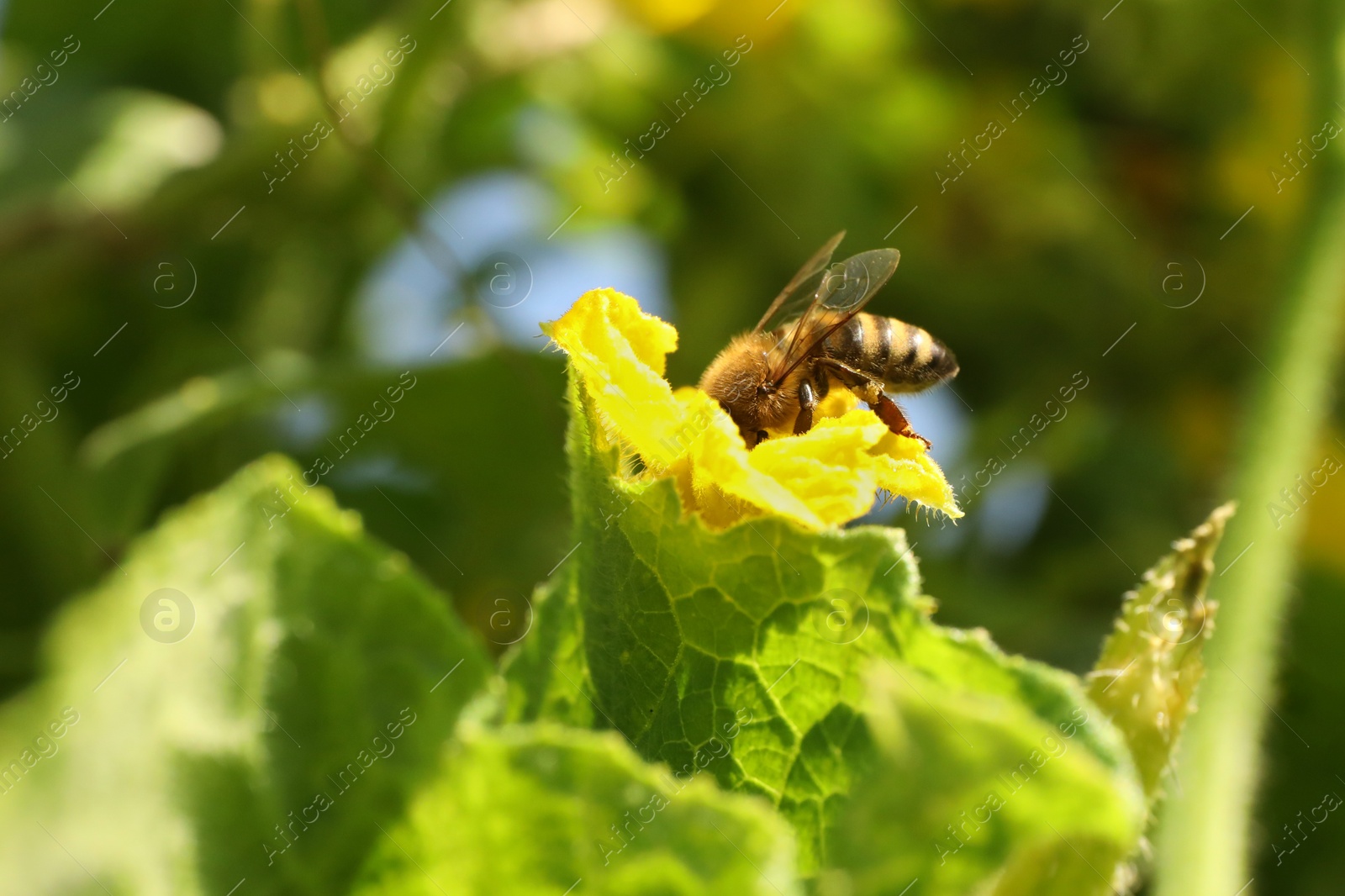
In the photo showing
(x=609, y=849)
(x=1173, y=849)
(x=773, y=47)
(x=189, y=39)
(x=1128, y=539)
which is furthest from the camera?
(x=773, y=47)

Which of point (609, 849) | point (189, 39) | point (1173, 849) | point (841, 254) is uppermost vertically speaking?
point (189, 39)

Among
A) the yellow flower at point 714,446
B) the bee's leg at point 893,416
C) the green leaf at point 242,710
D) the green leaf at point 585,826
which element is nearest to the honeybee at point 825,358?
the bee's leg at point 893,416

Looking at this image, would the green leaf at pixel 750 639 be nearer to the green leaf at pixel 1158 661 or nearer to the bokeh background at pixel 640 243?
the green leaf at pixel 1158 661

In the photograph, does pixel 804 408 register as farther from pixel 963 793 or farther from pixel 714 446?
pixel 963 793

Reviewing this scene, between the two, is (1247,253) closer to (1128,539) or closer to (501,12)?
(1128,539)

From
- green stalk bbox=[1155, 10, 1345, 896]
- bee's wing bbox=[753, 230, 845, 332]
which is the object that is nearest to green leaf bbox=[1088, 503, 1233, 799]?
green stalk bbox=[1155, 10, 1345, 896]

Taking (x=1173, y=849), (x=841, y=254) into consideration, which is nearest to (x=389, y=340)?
(x=841, y=254)

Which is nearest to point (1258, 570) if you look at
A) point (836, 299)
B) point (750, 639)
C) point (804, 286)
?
point (836, 299)
